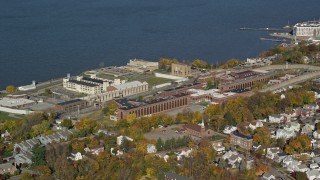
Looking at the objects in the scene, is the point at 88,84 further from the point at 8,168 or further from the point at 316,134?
the point at 316,134

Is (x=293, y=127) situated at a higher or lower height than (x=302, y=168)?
higher

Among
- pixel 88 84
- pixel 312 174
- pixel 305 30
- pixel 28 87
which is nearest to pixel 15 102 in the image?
pixel 28 87

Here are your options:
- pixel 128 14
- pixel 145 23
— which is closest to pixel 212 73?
pixel 145 23

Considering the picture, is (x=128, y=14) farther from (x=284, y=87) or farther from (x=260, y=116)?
(x=260, y=116)

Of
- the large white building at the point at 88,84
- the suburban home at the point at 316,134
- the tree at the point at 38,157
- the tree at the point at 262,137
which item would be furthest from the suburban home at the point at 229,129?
the large white building at the point at 88,84

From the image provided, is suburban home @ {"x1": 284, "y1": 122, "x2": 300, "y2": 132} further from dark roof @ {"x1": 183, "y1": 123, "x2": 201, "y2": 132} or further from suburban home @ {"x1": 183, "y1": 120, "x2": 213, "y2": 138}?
dark roof @ {"x1": 183, "y1": 123, "x2": 201, "y2": 132}

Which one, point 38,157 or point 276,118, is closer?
point 38,157
